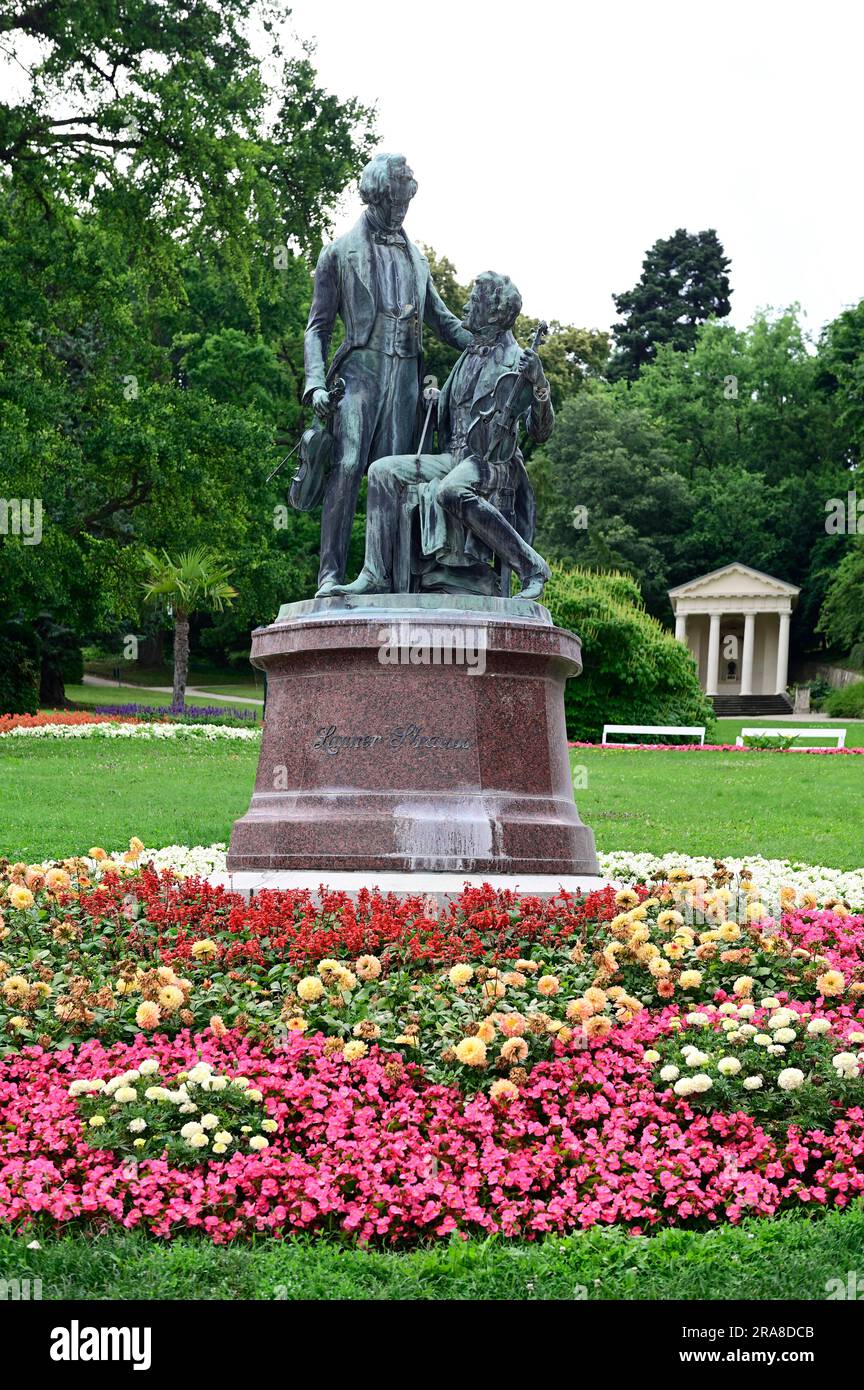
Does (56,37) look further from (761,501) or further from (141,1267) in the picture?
(761,501)

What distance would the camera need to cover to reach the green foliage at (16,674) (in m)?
28.2

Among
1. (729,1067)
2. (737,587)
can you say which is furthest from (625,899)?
(737,587)

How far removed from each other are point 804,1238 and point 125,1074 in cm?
200

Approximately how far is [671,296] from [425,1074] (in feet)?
243

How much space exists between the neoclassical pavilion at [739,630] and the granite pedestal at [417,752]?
159 feet

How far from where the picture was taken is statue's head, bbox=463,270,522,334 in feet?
30.0

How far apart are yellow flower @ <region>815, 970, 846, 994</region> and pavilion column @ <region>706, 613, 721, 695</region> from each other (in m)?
56.6

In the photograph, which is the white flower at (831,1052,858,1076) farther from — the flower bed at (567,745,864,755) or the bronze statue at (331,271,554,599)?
the flower bed at (567,745,864,755)

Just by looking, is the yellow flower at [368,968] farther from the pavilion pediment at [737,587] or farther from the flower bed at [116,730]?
the pavilion pediment at [737,587]

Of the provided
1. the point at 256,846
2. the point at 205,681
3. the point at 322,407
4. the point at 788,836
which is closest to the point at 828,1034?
the point at 256,846
